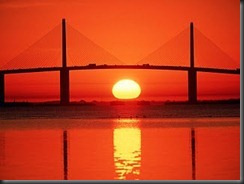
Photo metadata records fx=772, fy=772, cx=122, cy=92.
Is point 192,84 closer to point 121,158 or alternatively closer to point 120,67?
point 120,67

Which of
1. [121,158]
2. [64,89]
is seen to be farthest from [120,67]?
[121,158]

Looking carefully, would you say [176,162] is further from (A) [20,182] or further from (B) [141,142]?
(B) [141,142]

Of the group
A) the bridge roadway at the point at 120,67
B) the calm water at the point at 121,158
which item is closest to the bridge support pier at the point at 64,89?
the bridge roadway at the point at 120,67

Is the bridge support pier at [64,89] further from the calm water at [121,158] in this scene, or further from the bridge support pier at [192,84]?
the calm water at [121,158]

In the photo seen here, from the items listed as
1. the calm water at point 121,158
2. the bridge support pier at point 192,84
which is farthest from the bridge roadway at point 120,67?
the calm water at point 121,158

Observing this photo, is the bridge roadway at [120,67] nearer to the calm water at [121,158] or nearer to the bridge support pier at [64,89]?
the bridge support pier at [64,89]

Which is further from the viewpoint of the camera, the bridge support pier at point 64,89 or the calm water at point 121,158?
the bridge support pier at point 64,89

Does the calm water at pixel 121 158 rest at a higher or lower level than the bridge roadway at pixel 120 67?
lower

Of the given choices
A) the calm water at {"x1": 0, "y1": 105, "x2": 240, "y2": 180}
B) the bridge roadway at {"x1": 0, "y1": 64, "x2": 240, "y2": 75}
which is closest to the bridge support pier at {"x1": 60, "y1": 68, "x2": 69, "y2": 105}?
Result: the bridge roadway at {"x1": 0, "y1": 64, "x2": 240, "y2": 75}

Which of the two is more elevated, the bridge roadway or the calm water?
the bridge roadway

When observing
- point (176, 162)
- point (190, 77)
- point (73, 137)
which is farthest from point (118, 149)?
point (190, 77)

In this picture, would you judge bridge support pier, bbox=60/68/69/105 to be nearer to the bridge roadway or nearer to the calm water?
the bridge roadway

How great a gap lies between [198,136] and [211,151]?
7.20m

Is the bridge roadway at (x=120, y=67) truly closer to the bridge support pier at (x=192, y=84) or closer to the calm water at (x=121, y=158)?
the bridge support pier at (x=192, y=84)
